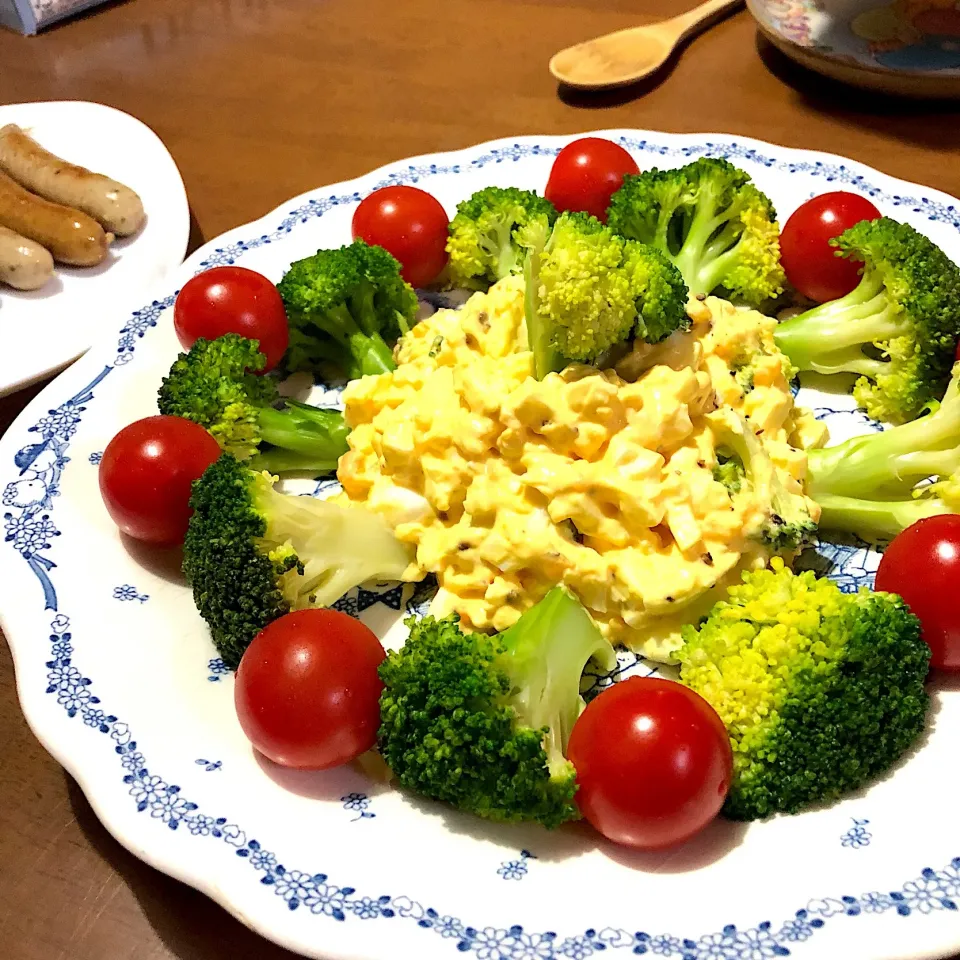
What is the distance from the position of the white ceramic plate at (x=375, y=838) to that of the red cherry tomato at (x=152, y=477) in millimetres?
106

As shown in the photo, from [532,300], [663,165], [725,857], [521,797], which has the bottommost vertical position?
[725,857]

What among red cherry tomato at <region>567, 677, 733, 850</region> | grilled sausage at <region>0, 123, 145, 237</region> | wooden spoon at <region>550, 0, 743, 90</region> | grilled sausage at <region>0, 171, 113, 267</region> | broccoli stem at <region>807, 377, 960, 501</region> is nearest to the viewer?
red cherry tomato at <region>567, 677, 733, 850</region>

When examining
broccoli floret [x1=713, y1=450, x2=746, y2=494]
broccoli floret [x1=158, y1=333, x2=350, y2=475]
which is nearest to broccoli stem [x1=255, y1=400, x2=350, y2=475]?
broccoli floret [x1=158, y1=333, x2=350, y2=475]

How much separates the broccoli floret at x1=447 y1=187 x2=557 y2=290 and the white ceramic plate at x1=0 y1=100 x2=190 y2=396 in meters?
1.07

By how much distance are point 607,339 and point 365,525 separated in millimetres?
721

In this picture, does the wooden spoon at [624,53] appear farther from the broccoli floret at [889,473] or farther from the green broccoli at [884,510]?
the green broccoli at [884,510]

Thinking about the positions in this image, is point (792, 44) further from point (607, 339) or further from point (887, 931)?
point (887, 931)

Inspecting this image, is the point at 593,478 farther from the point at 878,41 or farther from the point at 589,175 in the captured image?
the point at 878,41

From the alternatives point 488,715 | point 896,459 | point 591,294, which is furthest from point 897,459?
point 488,715

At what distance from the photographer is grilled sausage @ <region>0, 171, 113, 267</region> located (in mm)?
3363

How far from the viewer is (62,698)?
2004mm

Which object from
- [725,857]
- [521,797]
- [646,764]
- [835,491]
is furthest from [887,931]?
[835,491]

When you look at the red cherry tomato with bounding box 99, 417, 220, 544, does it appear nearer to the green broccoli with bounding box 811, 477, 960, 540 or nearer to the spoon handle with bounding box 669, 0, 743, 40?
the green broccoli with bounding box 811, 477, 960, 540

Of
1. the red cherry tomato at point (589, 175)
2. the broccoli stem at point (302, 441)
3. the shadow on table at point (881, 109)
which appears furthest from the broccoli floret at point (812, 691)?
the shadow on table at point (881, 109)
